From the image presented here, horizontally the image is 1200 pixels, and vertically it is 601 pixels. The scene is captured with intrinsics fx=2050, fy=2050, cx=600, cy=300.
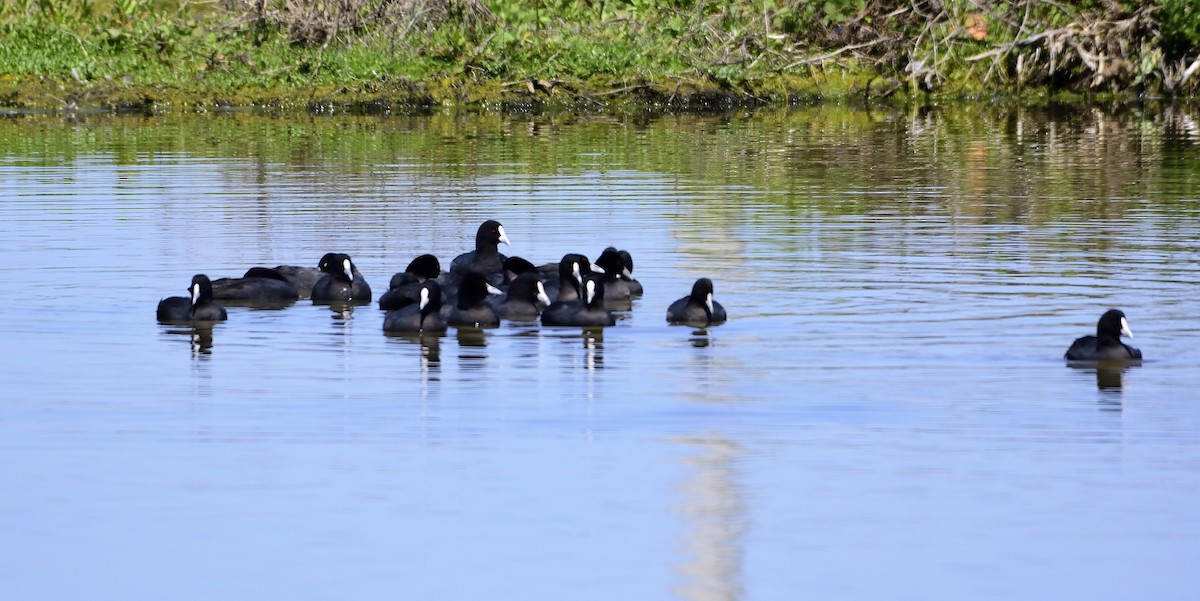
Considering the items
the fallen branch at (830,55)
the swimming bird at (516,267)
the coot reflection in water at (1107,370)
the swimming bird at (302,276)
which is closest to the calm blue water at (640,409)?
the coot reflection in water at (1107,370)

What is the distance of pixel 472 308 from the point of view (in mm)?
13859

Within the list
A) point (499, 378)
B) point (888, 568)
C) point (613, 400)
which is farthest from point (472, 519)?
point (499, 378)

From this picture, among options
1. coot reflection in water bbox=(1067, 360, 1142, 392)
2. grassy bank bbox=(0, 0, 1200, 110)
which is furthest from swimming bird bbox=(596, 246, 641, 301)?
grassy bank bbox=(0, 0, 1200, 110)

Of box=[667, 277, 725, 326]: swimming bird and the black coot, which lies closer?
box=[667, 277, 725, 326]: swimming bird

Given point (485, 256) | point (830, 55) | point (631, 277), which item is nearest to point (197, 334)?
point (485, 256)

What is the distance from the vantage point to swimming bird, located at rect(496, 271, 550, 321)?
47.0ft

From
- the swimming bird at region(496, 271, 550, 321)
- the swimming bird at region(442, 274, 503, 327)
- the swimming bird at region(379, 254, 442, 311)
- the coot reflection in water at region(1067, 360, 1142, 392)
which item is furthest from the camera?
the swimming bird at region(379, 254, 442, 311)

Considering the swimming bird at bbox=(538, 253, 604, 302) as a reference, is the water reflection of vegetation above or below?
above

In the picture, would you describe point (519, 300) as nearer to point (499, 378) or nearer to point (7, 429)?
point (499, 378)

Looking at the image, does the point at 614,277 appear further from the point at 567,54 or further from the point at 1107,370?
the point at 567,54

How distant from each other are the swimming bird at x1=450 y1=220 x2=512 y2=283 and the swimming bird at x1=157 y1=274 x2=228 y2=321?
243 centimetres

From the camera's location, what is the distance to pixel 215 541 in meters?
8.30

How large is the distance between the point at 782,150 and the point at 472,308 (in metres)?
14.7

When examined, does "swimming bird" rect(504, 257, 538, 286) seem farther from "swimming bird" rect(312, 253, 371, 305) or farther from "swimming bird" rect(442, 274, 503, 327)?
"swimming bird" rect(442, 274, 503, 327)
